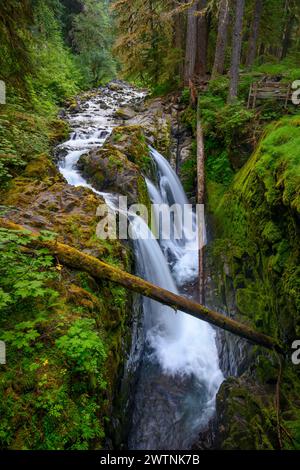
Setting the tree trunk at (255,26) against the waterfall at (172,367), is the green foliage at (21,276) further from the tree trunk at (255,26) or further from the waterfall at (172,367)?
the tree trunk at (255,26)

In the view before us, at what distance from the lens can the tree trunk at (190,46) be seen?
15234 mm

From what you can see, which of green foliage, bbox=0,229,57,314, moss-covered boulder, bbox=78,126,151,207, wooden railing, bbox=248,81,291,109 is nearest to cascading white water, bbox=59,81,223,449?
moss-covered boulder, bbox=78,126,151,207

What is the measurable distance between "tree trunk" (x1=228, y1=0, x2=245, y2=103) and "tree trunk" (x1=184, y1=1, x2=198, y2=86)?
4.98m

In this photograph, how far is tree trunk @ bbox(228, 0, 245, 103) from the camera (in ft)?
34.8

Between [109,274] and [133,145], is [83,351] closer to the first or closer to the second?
[109,274]

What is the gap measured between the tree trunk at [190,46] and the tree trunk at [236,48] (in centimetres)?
498

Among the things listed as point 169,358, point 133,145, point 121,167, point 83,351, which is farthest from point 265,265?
point 133,145

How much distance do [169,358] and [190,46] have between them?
1466cm

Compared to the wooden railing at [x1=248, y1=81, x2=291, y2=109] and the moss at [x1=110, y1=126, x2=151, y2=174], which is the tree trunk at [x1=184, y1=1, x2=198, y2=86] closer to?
the wooden railing at [x1=248, y1=81, x2=291, y2=109]

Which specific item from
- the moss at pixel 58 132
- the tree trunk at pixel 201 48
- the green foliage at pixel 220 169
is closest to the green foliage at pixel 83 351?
the green foliage at pixel 220 169

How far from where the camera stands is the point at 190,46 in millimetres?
15609

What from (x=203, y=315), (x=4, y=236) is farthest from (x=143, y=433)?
(x=4, y=236)

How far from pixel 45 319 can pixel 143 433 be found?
11.4 ft
